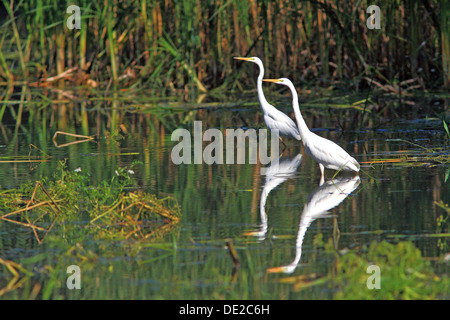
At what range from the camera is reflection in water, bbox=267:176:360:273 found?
A: 3.57 metres

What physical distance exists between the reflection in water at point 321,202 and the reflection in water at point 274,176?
0.19 metres

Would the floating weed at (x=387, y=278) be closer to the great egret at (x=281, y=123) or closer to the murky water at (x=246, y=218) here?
the murky water at (x=246, y=218)

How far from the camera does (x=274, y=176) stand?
222 inches

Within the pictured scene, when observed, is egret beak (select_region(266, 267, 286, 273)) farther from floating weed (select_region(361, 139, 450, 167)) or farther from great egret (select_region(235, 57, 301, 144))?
great egret (select_region(235, 57, 301, 144))

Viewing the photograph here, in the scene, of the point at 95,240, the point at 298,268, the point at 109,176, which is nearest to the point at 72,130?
the point at 109,176

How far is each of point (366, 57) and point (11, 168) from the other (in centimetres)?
583

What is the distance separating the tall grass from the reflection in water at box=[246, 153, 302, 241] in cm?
379

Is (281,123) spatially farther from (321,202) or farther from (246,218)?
(246,218)

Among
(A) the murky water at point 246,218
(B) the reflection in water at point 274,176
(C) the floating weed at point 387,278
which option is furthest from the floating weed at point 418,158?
(C) the floating weed at point 387,278

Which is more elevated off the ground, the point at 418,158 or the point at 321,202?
the point at 418,158

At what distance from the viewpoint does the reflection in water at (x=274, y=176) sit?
411cm

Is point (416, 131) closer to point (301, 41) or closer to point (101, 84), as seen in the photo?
point (301, 41)

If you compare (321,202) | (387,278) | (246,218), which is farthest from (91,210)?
(387,278)

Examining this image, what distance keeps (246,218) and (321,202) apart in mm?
544
